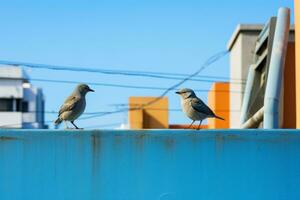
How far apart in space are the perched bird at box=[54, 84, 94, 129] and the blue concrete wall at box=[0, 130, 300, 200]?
2.03m

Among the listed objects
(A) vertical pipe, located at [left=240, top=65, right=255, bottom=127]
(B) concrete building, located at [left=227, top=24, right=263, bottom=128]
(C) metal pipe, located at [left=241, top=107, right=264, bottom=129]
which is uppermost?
(B) concrete building, located at [left=227, top=24, right=263, bottom=128]

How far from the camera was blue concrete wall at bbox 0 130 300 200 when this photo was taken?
593 cm

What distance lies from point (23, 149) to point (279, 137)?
2.34 m

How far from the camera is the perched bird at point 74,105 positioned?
26.6 feet

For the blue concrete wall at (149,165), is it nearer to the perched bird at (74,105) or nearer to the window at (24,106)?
the perched bird at (74,105)

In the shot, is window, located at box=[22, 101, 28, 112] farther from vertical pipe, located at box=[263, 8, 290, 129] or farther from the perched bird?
the perched bird

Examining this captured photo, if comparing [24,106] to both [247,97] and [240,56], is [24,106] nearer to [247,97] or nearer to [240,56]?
[240,56]

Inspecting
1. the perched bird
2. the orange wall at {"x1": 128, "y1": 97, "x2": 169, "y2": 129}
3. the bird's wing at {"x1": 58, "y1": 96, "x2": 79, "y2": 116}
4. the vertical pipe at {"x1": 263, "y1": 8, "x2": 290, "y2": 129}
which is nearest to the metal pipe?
the vertical pipe at {"x1": 263, "y1": 8, "x2": 290, "y2": 129}

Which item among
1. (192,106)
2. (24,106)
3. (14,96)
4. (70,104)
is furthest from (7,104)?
(192,106)

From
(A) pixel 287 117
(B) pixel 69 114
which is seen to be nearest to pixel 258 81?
(A) pixel 287 117

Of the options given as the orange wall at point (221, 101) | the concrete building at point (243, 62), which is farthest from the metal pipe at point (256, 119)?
the orange wall at point (221, 101)

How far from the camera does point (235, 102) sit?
21.6 meters

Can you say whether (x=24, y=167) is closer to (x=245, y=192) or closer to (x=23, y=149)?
(x=23, y=149)

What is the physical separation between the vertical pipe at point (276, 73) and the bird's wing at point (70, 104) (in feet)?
12.1
